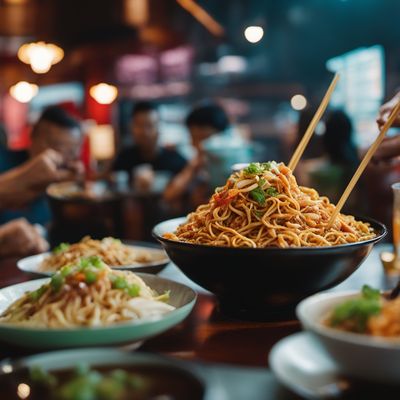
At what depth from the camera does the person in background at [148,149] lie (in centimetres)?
711

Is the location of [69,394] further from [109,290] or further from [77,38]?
[77,38]

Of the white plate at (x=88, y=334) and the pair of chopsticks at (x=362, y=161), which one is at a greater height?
the pair of chopsticks at (x=362, y=161)

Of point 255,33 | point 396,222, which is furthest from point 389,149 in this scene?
point 255,33

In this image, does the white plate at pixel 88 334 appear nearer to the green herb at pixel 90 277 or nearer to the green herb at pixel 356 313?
the green herb at pixel 90 277

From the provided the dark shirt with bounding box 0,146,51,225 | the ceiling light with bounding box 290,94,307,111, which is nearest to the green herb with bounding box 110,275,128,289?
the dark shirt with bounding box 0,146,51,225

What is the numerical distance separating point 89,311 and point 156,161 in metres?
5.98

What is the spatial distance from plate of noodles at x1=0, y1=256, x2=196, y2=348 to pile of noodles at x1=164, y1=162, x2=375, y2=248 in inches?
8.8

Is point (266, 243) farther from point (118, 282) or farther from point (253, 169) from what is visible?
point (118, 282)

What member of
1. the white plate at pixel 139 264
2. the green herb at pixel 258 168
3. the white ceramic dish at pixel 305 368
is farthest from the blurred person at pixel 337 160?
the white ceramic dish at pixel 305 368

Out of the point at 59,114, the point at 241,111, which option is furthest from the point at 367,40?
the point at 241,111

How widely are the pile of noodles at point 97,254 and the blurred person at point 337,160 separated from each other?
167 inches

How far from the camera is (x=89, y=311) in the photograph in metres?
1.36

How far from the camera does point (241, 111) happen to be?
14.6m

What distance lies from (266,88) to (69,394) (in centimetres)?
1239
